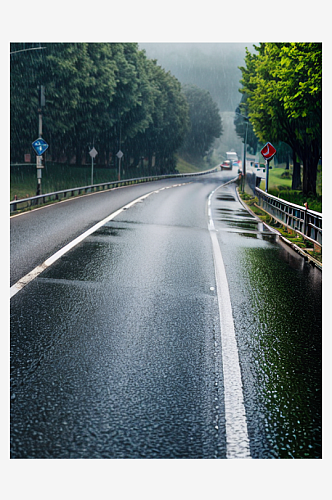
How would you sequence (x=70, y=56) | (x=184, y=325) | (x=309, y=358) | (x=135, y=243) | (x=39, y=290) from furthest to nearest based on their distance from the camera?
(x=70, y=56) < (x=135, y=243) < (x=39, y=290) < (x=184, y=325) < (x=309, y=358)

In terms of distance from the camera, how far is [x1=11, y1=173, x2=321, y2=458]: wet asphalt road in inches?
155

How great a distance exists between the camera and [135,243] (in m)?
14.4

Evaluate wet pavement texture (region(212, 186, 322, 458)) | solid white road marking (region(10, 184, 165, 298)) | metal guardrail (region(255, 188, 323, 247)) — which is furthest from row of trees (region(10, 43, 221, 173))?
wet pavement texture (region(212, 186, 322, 458))

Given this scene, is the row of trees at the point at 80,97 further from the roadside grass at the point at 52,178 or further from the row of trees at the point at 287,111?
the row of trees at the point at 287,111

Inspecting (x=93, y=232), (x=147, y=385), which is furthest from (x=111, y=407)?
(x=93, y=232)

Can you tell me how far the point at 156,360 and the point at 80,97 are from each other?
42.3m

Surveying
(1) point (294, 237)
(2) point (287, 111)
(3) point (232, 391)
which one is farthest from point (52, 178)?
(3) point (232, 391)

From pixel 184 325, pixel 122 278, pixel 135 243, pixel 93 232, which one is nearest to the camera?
pixel 184 325

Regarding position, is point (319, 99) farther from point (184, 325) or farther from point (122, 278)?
point (184, 325)

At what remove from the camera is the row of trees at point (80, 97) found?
40844 millimetres

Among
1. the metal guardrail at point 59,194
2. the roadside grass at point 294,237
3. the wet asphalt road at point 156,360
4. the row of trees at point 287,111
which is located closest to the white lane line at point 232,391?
the wet asphalt road at point 156,360

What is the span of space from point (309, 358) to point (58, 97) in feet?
131

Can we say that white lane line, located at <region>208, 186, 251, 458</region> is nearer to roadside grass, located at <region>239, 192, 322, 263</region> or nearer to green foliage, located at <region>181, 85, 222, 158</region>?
roadside grass, located at <region>239, 192, 322, 263</region>

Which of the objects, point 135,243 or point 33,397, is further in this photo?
point 135,243
